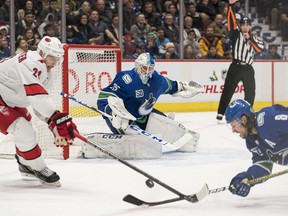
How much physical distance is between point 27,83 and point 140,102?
181 centimetres

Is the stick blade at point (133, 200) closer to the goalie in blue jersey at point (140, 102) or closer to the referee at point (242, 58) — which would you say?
the goalie in blue jersey at point (140, 102)

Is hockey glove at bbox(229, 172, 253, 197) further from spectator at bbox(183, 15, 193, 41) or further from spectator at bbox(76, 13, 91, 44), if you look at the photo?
spectator at bbox(183, 15, 193, 41)

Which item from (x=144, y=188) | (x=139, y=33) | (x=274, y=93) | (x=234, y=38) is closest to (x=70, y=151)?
(x=144, y=188)

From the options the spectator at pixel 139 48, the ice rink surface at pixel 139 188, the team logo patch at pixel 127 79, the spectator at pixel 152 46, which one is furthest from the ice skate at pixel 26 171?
the spectator at pixel 152 46

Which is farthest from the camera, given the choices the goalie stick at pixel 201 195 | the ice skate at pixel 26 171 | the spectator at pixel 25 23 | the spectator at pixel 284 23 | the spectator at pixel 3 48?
the spectator at pixel 284 23

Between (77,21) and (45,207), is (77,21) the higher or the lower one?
the higher one

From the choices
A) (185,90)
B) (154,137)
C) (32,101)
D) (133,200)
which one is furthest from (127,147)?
(133,200)

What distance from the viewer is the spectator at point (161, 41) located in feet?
31.4

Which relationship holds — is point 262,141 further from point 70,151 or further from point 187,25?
point 187,25

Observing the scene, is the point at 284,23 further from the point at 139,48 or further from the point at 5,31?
the point at 5,31

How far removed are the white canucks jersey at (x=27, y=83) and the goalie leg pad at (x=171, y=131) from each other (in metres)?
1.74

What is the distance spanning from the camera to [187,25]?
9875mm

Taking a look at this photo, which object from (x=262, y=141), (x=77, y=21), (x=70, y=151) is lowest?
(x=70, y=151)

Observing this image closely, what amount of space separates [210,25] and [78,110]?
13.1 feet
